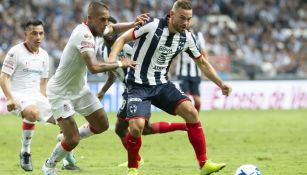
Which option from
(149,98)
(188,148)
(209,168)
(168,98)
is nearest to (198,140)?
(209,168)

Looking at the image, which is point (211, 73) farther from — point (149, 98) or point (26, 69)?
point (26, 69)

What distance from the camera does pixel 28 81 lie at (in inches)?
467

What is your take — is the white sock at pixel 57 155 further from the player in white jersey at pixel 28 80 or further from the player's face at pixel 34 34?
the player's face at pixel 34 34

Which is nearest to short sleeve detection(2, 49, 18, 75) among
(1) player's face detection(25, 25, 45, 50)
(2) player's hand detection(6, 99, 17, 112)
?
(1) player's face detection(25, 25, 45, 50)

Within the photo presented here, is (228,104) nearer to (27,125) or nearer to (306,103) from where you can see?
(306,103)

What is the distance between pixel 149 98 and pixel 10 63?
262 cm

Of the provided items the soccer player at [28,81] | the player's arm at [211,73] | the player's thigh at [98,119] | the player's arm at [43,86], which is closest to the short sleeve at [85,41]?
the player's thigh at [98,119]

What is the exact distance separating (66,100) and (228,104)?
53.6ft

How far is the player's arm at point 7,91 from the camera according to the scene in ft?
34.6

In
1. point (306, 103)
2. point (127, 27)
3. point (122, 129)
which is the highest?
point (127, 27)

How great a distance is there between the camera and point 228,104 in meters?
25.7

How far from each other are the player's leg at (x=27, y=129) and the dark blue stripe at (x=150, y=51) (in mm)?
2229

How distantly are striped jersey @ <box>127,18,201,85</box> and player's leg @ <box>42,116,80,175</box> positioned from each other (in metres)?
1.02

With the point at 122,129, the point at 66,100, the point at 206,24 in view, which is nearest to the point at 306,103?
the point at 206,24
